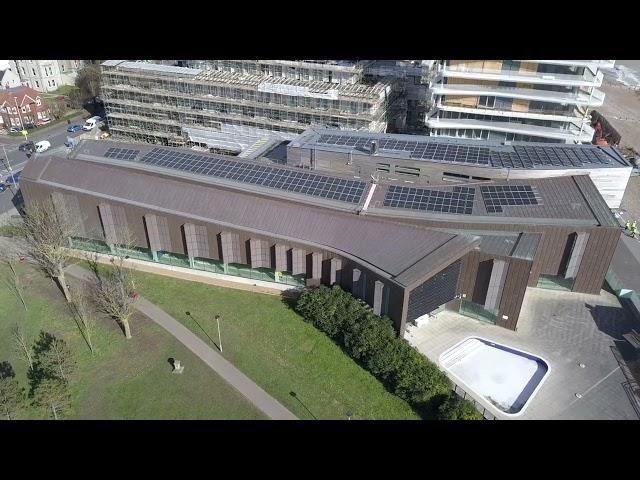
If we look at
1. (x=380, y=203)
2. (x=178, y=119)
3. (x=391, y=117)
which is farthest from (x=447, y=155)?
(x=178, y=119)

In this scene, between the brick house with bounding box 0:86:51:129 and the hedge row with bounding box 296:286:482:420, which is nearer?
the hedge row with bounding box 296:286:482:420

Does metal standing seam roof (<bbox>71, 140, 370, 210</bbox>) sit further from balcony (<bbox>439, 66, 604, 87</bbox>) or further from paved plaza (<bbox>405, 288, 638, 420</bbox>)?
balcony (<bbox>439, 66, 604, 87</bbox>)

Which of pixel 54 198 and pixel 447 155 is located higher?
pixel 447 155

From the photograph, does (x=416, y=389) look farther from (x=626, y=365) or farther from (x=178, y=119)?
(x=178, y=119)

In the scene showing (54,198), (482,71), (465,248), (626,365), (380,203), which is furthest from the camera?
(482,71)

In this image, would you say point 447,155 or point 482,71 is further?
→ point 482,71

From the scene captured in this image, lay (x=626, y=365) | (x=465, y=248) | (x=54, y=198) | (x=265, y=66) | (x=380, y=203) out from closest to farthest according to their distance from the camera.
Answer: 1. (x=626, y=365)
2. (x=465, y=248)
3. (x=380, y=203)
4. (x=54, y=198)
5. (x=265, y=66)

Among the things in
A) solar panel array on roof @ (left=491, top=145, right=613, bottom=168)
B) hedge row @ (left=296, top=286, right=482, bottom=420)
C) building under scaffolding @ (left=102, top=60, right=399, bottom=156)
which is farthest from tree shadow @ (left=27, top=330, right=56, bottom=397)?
A: solar panel array on roof @ (left=491, top=145, right=613, bottom=168)

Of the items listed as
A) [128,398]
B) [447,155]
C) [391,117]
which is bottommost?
[128,398]
